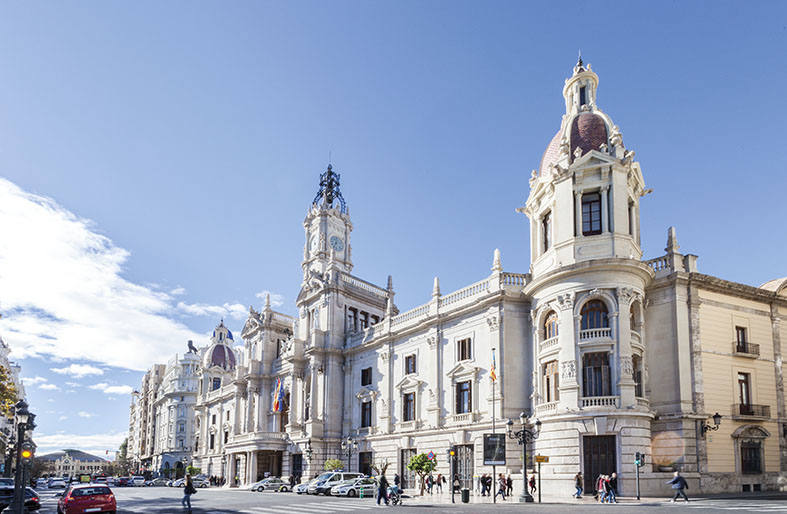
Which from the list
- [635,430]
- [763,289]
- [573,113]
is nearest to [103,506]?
[635,430]

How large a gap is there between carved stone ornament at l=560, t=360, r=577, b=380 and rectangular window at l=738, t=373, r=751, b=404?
10.2 meters

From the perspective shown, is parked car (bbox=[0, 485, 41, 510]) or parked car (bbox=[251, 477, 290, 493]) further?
parked car (bbox=[251, 477, 290, 493])

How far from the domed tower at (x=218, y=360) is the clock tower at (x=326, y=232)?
37.0m

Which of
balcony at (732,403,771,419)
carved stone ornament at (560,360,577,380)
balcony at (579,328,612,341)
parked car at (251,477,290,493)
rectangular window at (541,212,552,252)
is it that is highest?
rectangular window at (541,212,552,252)

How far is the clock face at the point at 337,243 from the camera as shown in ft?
220

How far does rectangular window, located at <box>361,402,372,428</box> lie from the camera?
5547cm

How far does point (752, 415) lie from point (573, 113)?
2040 cm

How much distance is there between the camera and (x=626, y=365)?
35219mm

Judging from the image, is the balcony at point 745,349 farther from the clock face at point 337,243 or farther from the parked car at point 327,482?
the clock face at point 337,243

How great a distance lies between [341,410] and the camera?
5891cm

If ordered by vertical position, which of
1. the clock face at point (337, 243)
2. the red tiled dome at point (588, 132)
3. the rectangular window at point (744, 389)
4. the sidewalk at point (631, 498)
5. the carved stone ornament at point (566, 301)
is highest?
the red tiled dome at point (588, 132)

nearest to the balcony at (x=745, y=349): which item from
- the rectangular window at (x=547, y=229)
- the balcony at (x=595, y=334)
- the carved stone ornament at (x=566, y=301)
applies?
the balcony at (x=595, y=334)

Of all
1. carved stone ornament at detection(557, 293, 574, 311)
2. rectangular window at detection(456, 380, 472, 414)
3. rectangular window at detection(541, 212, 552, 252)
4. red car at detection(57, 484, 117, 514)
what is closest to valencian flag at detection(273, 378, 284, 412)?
rectangular window at detection(456, 380, 472, 414)

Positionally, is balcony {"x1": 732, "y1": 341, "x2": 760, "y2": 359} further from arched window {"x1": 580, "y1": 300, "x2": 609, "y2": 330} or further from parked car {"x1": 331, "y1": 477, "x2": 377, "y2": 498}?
parked car {"x1": 331, "y1": 477, "x2": 377, "y2": 498}
